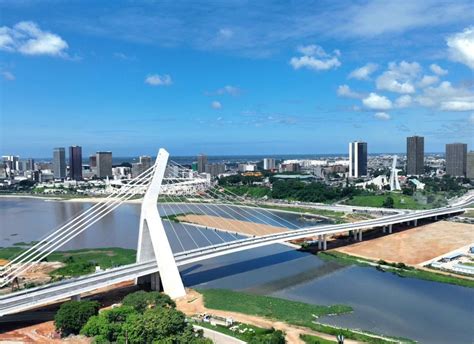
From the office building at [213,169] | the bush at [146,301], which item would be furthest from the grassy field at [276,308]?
the office building at [213,169]

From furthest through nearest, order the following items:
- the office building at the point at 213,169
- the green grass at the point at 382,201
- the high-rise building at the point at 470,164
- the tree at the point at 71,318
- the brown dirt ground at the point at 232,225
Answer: the office building at the point at 213,169 < the high-rise building at the point at 470,164 < the green grass at the point at 382,201 < the brown dirt ground at the point at 232,225 < the tree at the point at 71,318

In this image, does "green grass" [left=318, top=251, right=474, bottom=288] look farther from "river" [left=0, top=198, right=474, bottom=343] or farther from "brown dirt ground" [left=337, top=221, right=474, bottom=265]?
"brown dirt ground" [left=337, top=221, right=474, bottom=265]

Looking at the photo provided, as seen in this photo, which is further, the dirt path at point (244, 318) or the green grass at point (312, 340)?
the dirt path at point (244, 318)

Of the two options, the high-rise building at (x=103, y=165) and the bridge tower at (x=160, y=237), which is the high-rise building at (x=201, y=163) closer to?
the high-rise building at (x=103, y=165)

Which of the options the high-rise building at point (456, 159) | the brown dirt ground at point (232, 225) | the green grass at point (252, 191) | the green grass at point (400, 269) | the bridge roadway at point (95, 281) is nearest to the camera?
the bridge roadway at point (95, 281)

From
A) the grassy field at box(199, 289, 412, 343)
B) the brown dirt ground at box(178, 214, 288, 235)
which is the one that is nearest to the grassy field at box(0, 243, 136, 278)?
the grassy field at box(199, 289, 412, 343)

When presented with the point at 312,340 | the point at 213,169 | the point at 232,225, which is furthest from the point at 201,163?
the point at 312,340
